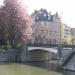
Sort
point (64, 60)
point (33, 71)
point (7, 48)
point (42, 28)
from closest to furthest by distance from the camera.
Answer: point (33, 71), point (64, 60), point (7, 48), point (42, 28)

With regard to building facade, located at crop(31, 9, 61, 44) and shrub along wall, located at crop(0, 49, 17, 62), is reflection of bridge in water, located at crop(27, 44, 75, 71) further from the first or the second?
building facade, located at crop(31, 9, 61, 44)

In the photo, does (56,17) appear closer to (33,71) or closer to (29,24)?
(29,24)

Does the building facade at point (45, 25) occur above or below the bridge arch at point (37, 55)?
above

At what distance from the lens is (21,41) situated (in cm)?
6103

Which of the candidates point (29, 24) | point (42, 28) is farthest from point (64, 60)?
point (42, 28)

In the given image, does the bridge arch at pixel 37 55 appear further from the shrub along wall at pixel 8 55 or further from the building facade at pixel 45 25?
the building facade at pixel 45 25

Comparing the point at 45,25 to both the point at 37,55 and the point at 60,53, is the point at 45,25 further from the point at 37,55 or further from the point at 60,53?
the point at 60,53

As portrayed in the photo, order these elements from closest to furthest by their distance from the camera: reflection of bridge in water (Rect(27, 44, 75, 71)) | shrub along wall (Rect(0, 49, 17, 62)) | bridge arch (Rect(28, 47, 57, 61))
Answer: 1. reflection of bridge in water (Rect(27, 44, 75, 71))
2. bridge arch (Rect(28, 47, 57, 61))
3. shrub along wall (Rect(0, 49, 17, 62))

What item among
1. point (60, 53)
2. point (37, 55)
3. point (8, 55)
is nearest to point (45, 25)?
point (37, 55)

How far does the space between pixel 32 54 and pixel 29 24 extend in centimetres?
591

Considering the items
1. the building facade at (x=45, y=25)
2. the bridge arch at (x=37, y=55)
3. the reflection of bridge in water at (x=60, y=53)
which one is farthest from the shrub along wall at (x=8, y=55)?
the building facade at (x=45, y=25)

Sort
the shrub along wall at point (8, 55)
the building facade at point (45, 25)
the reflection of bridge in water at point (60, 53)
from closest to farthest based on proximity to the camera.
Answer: the reflection of bridge in water at point (60, 53) → the shrub along wall at point (8, 55) → the building facade at point (45, 25)

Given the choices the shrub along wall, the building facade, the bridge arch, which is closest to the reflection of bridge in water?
the bridge arch

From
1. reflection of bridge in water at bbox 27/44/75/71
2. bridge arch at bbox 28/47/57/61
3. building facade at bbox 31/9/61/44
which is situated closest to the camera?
reflection of bridge in water at bbox 27/44/75/71
